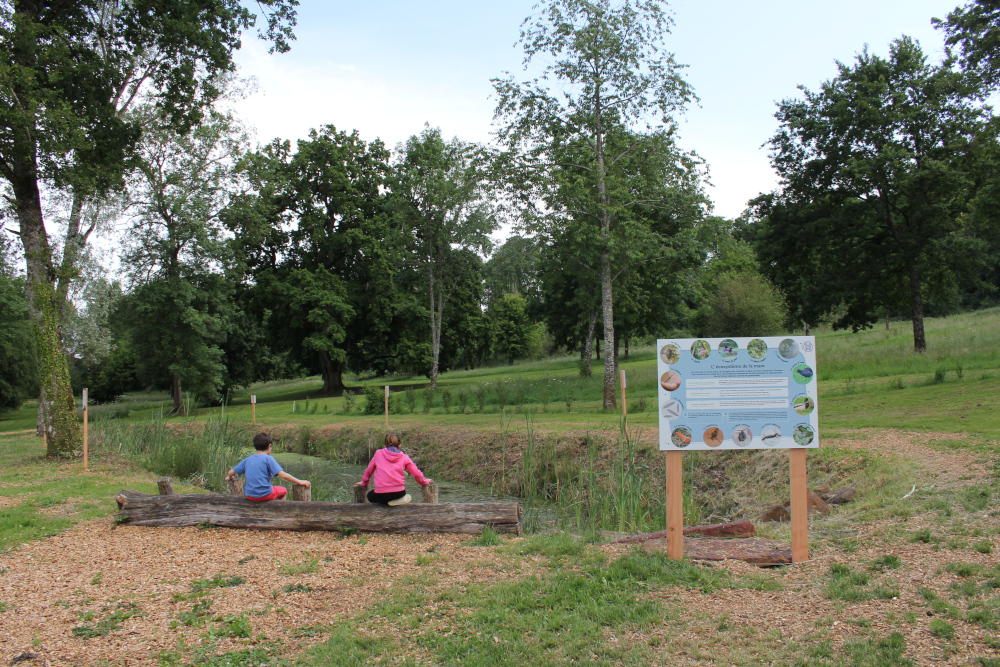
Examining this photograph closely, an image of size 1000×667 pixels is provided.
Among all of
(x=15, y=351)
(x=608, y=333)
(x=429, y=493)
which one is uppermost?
(x=15, y=351)

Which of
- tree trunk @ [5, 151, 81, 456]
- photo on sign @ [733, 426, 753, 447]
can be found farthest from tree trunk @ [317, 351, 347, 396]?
photo on sign @ [733, 426, 753, 447]

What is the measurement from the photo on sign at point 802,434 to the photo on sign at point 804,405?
12cm

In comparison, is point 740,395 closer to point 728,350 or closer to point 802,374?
point 728,350

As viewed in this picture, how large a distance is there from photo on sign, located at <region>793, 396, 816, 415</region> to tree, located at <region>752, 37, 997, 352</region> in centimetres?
2104

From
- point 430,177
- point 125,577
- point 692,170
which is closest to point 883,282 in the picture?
point 692,170

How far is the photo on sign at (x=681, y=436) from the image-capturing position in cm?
591

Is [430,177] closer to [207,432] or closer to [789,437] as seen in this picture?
[207,432]

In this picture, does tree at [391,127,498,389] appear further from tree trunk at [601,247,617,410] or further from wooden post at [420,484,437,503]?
wooden post at [420,484,437,503]

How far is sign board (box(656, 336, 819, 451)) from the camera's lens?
5.86 m

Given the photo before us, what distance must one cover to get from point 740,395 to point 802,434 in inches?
23.8

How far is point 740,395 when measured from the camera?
19.4 feet

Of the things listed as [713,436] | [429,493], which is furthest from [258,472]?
[713,436]

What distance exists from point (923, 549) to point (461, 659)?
4008 mm

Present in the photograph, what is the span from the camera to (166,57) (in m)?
15.9
